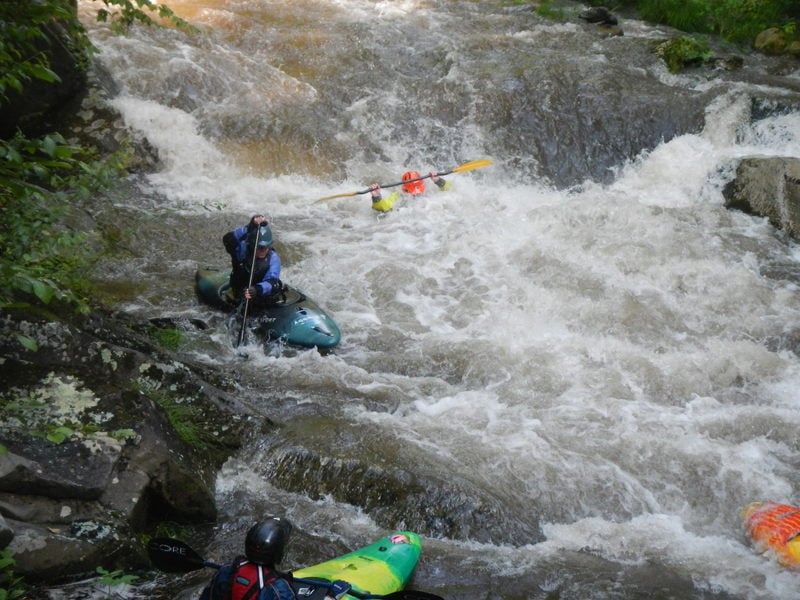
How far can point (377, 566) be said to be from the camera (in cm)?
344

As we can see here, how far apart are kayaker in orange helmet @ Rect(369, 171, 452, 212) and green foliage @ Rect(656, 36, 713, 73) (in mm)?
4206

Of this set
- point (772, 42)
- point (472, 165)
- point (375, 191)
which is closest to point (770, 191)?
point (472, 165)

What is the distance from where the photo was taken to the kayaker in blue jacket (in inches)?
225

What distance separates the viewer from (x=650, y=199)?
843 cm

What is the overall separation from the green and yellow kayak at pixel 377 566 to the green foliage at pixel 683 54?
8.93 meters

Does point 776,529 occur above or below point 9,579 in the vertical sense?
below

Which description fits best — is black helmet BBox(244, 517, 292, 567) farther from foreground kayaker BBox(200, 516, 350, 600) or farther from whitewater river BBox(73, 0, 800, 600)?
whitewater river BBox(73, 0, 800, 600)

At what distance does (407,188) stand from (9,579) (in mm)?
6552

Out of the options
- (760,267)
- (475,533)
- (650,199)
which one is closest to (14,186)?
(475,533)

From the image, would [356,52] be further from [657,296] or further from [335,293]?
[657,296]

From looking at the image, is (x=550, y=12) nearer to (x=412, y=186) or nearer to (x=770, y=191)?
(x=412, y=186)

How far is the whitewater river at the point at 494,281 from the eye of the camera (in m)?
4.01

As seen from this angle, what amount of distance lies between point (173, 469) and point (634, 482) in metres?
2.75

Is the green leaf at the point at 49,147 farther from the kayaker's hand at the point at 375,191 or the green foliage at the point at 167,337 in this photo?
the kayaker's hand at the point at 375,191
